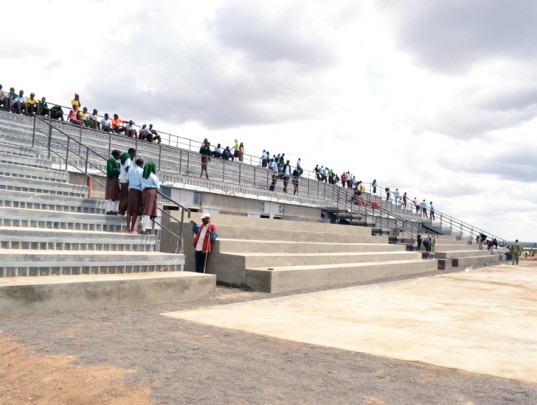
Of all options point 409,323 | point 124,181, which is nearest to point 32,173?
point 124,181

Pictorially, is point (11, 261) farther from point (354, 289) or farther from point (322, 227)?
point (322, 227)

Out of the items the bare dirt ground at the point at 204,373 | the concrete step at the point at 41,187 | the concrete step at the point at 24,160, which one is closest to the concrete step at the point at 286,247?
the concrete step at the point at 41,187

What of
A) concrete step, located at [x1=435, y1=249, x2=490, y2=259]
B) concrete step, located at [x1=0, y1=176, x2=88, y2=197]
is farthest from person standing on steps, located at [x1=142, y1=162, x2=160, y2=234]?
concrete step, located at [x1=435, y1=249, x2=490, y2=259]

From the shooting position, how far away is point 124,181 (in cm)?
1191

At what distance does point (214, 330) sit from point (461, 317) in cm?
480

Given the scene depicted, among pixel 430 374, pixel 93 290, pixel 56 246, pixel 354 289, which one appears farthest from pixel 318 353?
pixel 354 289

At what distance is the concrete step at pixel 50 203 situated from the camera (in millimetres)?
10820

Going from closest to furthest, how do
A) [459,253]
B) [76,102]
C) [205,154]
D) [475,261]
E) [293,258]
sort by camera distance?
[293,258], [76,102], [205,154], [475,261], [459,253]

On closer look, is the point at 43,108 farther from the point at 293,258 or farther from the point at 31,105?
the point at 293,258

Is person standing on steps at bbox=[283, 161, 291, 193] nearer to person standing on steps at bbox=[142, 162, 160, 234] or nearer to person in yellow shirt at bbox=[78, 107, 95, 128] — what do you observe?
person in yellow shirt at bbox=[78, 107, 95, 128]

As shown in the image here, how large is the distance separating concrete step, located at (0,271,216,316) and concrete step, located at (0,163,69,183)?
17.3ft

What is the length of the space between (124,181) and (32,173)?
2.85 metres

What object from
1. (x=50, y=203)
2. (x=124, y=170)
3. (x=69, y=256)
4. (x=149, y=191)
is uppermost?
(x=124, y=170)

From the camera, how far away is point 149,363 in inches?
196
